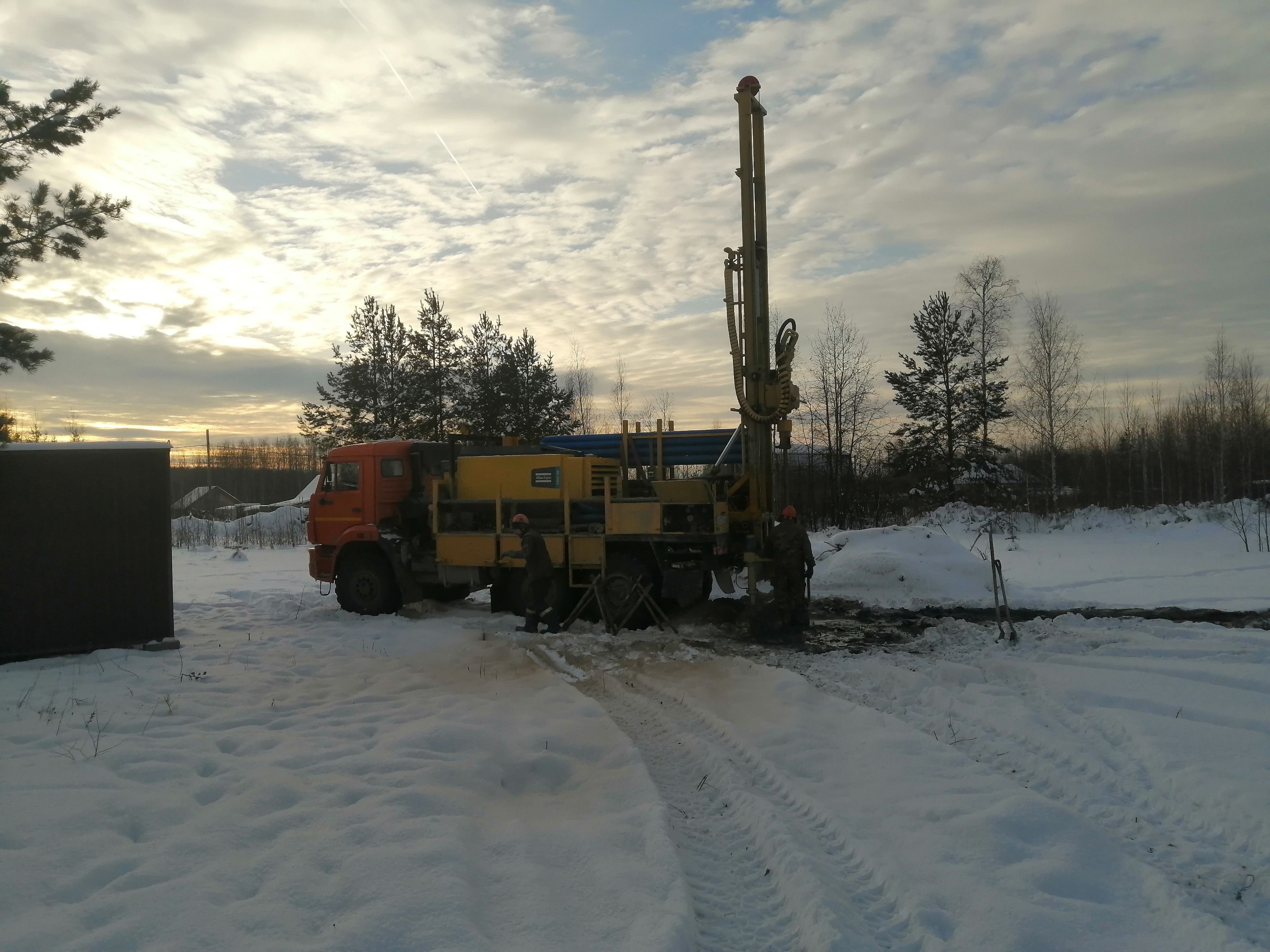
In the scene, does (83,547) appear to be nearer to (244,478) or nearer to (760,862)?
(760,862)

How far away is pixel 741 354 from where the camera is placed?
12.9 metres

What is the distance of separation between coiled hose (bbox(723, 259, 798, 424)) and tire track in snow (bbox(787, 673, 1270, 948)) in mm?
6003

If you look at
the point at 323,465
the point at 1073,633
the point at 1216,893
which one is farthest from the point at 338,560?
the point at 1216,893

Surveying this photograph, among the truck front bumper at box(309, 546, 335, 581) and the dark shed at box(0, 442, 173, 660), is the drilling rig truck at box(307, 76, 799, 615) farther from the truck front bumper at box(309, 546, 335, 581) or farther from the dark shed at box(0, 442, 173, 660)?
the dark shed at box(0, 442, 173, 660)

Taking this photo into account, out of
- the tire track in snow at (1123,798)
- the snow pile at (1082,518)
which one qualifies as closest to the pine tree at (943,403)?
the snow pile at (1082,518)

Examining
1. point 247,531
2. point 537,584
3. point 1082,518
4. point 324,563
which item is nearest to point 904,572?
point 537,584

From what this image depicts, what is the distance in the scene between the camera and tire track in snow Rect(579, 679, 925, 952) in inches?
152

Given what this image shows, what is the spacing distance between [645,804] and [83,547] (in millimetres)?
8347

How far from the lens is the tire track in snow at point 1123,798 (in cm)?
425

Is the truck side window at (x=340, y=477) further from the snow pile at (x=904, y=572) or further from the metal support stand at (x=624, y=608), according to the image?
the snow pile at (x=904, y=572)

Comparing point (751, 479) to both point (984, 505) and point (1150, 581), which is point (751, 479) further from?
point (984, 505)

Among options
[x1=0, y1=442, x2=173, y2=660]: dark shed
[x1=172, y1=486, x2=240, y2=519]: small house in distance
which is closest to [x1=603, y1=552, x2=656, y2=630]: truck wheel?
[x1=0, y1=442, x2=173, y2=660]: dark shed

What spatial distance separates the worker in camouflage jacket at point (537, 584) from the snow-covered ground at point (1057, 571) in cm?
625

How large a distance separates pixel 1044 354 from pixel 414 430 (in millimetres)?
28005
